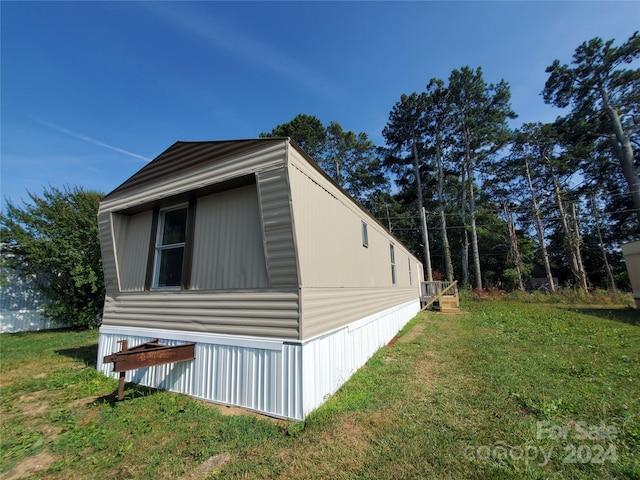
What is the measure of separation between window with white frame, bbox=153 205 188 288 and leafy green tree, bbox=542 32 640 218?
28184mm

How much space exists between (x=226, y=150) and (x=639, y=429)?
17.1 feet

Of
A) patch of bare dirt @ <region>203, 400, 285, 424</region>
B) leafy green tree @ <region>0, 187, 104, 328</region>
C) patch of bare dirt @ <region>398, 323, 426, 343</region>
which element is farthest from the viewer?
leafy green tree @ <region>0, 187, 104, 328</region>

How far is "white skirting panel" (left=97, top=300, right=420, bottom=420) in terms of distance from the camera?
9.46 feet

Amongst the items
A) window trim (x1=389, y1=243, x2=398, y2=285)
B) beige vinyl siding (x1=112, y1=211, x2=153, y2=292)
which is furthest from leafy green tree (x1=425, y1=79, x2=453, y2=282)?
beige vinyl siding (x1=112, y1=211, x2=153, y2=292)

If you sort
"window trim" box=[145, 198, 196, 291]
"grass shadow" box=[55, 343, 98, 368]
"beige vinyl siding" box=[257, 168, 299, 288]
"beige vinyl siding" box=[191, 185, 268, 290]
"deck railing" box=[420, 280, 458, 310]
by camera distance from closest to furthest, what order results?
"beige vinyl siding" box=[257, 168, 299, 288] → "beige vinyl siding" box=[191, 185, 268, 290] → "window trim" box=[145, 198, 196, 291] → "grass shadow" box=[55, 343, 98, 368] → "deck railing" box=[420, 280, 458, 310]

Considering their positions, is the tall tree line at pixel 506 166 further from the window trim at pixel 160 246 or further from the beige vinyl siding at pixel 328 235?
the window trim at pixel 160 246

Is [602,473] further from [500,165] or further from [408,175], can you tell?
[500,165]

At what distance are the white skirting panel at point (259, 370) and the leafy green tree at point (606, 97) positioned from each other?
27117 millimetres

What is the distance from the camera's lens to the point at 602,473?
1.94 metres

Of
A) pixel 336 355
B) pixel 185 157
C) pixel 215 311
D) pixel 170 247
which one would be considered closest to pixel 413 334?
pixel 336 355

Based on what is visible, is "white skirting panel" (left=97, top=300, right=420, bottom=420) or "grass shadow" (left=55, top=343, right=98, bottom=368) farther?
"grass shadow" (left=55, top=343, right=98, bottom=368)

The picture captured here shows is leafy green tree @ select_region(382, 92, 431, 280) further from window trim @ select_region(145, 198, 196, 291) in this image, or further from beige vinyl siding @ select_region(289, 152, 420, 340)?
window trim @ select_region(145, 198, 196, 291)

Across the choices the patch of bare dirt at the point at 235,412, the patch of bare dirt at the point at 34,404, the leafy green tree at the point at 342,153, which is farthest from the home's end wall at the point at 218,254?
the leafy green tree at the point at 342,153

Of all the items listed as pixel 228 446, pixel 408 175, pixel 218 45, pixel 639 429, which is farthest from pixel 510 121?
pixel 228 446
